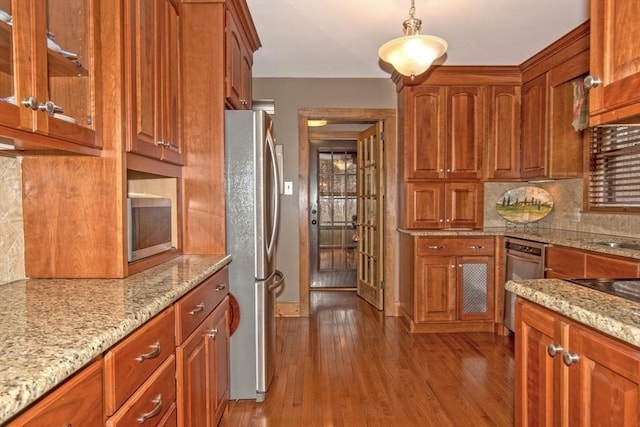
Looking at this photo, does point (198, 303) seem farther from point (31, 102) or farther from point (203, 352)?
point (31, 102)

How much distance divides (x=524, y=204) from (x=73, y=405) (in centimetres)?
385

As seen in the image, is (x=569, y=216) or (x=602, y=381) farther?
(x=569, y=216)

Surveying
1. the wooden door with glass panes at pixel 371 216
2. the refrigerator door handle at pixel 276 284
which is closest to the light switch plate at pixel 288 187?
the wooden door with glass panes at pixel 371 216

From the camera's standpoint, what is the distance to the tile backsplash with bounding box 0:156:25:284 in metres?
1.37

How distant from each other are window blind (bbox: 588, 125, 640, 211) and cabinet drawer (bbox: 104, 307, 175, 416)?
309cm

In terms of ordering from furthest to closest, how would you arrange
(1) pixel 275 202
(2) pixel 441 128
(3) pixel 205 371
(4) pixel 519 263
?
(2) pixel 441 128 → (4) pixel 519 263 → (1) pixel 275 202 → (3) pixel 205 371

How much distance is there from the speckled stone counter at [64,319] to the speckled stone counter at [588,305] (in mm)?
1128

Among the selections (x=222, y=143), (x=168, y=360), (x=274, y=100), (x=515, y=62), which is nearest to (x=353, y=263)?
(x=274, y=100)

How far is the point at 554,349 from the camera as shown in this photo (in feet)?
3.37

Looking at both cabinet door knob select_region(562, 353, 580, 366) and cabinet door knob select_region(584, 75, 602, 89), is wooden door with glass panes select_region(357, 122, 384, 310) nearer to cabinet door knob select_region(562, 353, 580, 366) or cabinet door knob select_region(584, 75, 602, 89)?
cabinet door knob select_region(584, 75, 602, 89)

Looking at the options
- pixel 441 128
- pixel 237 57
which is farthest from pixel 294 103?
pixel 441 128

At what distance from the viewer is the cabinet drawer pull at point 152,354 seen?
104cm

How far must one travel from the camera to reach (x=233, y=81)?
2.41 m

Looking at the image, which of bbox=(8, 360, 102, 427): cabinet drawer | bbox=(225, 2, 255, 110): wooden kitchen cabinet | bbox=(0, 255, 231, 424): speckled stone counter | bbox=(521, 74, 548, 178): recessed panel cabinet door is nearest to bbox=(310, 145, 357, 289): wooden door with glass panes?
bbox=(521, 74, 548, 178): recessed panel cabinet door
